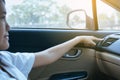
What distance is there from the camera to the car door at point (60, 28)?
2449 mm

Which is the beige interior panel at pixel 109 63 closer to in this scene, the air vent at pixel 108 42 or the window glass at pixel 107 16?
the air vent at pixel 108 42

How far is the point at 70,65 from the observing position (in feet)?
8.00

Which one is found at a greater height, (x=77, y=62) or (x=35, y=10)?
(x=35, y=10)

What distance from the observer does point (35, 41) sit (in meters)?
2.51

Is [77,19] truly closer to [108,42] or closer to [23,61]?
[108,42]

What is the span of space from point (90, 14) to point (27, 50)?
0.56 meters

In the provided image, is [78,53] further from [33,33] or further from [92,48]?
[33,33]

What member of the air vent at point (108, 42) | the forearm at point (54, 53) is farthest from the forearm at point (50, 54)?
the air vent at point (108, 42)

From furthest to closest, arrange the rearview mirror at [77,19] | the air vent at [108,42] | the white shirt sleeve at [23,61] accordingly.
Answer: the rearview mirror at [77,19] → the air vent at [108,42] → the white shirt sleeve at [23,61]

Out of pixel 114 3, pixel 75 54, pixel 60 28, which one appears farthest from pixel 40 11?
pixel 114 3

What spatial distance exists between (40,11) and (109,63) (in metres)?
0.68

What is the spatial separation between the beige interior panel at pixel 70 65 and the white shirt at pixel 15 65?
1.48ft

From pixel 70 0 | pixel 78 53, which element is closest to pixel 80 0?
pixel 70 0

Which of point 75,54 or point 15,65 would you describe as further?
point 75,54
